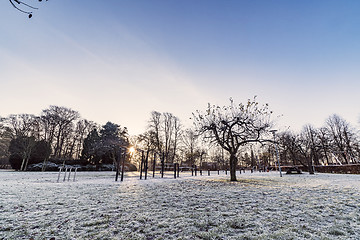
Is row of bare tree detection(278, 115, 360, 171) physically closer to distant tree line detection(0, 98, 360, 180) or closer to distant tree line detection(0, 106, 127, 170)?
distant tree line detection(0, 98, 360, 180)

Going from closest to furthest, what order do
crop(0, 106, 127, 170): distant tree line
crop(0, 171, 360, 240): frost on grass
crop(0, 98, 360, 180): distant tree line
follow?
crop(0, 171, 360, 240): frost on grass → crop(0, 98, 360, 180): distant tree line → crop(0, 106, 127, 170): distant tree line

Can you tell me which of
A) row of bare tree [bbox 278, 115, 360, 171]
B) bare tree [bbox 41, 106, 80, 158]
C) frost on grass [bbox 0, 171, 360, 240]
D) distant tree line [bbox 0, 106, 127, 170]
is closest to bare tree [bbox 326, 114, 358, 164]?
row of bare tree [bbox 278, 115, 360, 171]

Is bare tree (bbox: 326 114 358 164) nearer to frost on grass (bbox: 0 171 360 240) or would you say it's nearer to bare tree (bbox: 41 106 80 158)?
frost on grass (bbox: 0 171 360 240)

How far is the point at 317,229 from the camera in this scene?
2.36 m

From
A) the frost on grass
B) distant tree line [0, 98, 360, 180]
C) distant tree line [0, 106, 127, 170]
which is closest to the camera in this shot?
the frost on grass

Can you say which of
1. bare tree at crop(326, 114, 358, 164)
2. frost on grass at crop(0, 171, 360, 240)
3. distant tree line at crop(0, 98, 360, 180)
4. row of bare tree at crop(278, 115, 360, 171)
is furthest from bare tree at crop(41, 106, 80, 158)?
bare tree at crop(326, 114, 358, 164)

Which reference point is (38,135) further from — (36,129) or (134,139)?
(134,139)

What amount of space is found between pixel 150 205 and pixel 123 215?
87cm

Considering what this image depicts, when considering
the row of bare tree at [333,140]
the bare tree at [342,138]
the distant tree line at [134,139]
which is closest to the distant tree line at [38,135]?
the distant tree line at [134,139]

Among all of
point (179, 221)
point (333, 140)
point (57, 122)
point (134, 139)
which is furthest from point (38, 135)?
point (333, 140)

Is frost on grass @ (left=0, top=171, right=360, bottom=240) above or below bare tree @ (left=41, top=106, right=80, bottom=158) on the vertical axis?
below

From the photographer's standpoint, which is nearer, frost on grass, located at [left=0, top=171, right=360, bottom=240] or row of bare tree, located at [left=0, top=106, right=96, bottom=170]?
frost on grass, located at [left=0, top=171, right=360, bottom=240]

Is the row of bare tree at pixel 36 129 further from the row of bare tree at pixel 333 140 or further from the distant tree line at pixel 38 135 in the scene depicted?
the row of bare tree at pixel 333 140

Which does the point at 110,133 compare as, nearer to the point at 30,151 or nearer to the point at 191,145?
the point at 30,151
